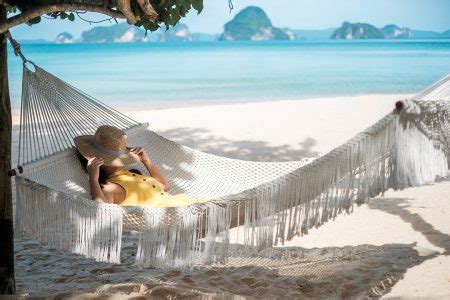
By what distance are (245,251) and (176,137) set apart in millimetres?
4986

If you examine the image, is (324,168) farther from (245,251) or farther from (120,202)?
(120,202)

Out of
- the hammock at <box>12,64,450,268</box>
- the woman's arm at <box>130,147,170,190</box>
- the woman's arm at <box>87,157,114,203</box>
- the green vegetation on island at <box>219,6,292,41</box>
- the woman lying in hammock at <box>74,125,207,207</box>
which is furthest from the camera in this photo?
the green vegetation on island at <box>219,6,292,41</box>

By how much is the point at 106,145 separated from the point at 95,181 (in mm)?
231

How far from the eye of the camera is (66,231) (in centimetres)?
194

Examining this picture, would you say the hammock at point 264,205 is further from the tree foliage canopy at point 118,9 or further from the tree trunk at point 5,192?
the tree foliage canopy at point 118,9

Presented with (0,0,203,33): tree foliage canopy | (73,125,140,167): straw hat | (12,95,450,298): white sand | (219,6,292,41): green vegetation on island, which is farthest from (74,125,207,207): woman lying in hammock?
(219,6,292,41): green vegetation on island

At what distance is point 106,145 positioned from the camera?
2.50 m

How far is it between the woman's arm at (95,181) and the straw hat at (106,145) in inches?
3.9

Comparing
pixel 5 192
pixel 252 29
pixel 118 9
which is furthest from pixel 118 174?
pixel 252 29

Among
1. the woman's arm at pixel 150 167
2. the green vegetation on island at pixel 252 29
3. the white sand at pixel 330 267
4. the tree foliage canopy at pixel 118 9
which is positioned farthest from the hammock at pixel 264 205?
the green vegetation on island at pixel 252 29

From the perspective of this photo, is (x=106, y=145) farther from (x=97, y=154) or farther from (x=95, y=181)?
(x=95, y=181)

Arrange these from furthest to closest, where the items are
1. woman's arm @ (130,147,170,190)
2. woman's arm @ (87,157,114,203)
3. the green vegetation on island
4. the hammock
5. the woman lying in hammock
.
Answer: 1. the green vegetation on island
2. woman's arm @ (130,147,170,190)
3. the woman lying in hammock
4. woman's arm @ (87,157,114,203)
5. the hammock

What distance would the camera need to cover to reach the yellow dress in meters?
2.42

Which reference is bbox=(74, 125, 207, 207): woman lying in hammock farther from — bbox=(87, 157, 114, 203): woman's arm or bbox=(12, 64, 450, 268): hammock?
bbox=(12, 64, 450, 268): hammock
